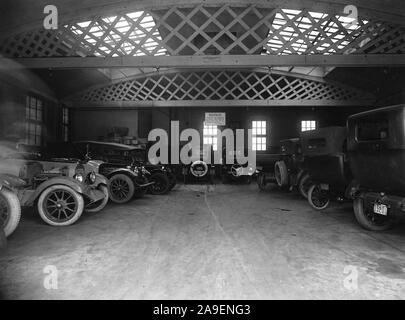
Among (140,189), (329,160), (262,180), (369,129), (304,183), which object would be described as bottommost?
(140,189)

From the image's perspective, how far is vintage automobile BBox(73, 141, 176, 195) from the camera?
8125 mm

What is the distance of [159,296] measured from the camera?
8.11 ft

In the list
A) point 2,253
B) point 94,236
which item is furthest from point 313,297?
point 2,253

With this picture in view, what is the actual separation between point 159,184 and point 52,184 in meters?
4.77

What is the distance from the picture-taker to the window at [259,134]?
734 inches

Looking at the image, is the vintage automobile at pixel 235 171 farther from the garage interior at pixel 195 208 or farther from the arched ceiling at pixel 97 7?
the arched ceiling at pixel 97 7

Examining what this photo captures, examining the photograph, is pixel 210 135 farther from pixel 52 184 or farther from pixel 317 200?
pixel 52 184

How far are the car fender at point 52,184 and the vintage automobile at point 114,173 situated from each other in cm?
213

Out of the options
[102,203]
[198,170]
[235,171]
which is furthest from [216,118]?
[102,203]

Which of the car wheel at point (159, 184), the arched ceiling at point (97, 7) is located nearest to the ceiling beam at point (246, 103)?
the car wheel at point (159, 184)

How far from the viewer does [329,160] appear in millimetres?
5465
